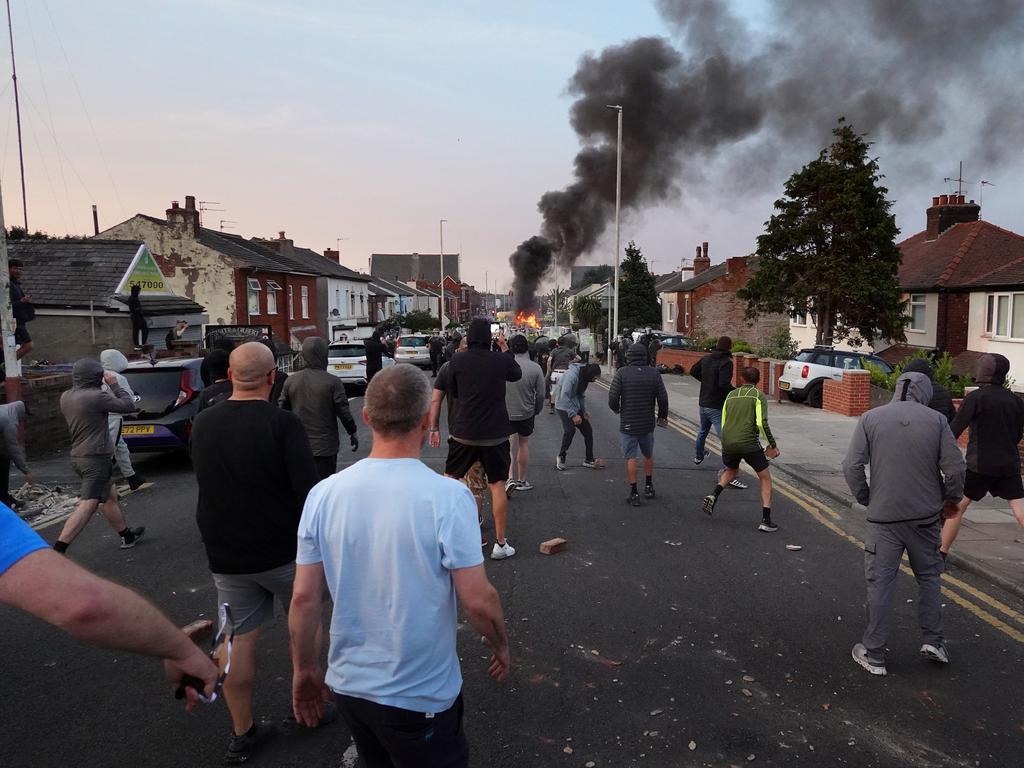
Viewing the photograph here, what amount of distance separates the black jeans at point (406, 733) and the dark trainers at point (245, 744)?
1.39m

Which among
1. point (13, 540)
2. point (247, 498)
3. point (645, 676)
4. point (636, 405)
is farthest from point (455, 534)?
point (636, 405)

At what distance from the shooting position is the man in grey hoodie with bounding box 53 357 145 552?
6.00 meters

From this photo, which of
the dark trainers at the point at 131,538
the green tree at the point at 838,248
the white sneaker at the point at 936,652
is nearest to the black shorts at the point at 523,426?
the dark trainers at the point at 131,538

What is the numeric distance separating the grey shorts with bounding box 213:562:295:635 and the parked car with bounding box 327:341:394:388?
16968mm

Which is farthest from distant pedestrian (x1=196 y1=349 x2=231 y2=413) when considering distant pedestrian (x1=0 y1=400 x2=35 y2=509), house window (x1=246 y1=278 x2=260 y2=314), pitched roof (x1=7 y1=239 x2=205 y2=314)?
house window (x1=246 y1=278 x2=260 y2=314)

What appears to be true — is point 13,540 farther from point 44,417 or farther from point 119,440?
point 44,417

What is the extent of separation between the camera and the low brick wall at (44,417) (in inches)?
438

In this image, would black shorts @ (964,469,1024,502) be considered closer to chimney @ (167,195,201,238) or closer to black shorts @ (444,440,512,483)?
black shorts @ (444,440,512,483)

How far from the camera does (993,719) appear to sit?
3.67 metres

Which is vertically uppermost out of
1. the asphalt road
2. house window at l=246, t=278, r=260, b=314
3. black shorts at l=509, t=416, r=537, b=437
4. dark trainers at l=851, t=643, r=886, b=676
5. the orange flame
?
house window at l=246, t=278, r=260, b=314

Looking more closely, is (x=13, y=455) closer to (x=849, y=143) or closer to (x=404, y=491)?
(x=404, y=491)

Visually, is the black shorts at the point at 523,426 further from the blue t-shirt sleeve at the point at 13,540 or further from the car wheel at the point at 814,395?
the car wheel at the point at 814,395

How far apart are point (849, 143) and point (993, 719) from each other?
2225cm

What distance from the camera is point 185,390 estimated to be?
→ 33.2 feet
